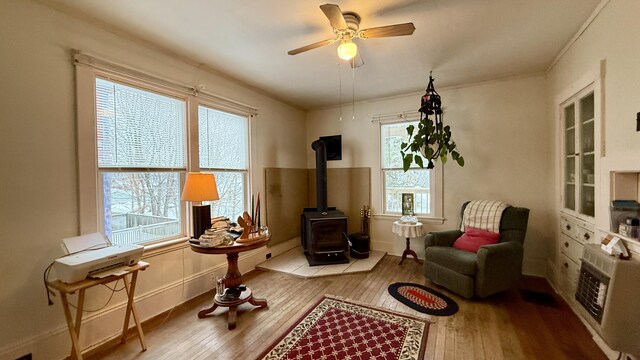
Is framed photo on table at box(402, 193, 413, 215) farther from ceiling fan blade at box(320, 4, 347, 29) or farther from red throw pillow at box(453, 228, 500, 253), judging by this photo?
ceiling fan blade at box(320, 4, 347, 29)

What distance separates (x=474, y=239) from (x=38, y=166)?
4.10 meters

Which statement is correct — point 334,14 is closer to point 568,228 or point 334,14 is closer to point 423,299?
point 423,299

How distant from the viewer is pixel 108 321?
2.11m

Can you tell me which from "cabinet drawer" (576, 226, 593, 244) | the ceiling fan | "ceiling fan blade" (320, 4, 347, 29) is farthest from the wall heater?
"ceiling fan blade" (320, 4, 347, 29)

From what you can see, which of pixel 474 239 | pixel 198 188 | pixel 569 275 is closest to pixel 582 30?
pixel 474 239

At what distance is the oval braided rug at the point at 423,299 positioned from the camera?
2.46 metres

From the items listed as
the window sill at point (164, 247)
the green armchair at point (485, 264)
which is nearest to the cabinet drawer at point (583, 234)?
the green armchair at point (485, 264)

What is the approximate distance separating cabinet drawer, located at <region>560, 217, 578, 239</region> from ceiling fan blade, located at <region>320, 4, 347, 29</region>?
2906mm

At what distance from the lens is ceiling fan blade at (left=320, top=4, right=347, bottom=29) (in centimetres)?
150

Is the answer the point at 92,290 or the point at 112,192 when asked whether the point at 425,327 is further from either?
the point at 112,192

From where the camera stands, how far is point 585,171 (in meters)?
2.41

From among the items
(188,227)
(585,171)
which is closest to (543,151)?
(585,171)

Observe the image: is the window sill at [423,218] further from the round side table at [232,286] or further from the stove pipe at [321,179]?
the round side table at [232,286]

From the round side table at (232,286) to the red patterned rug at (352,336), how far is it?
531 mm
